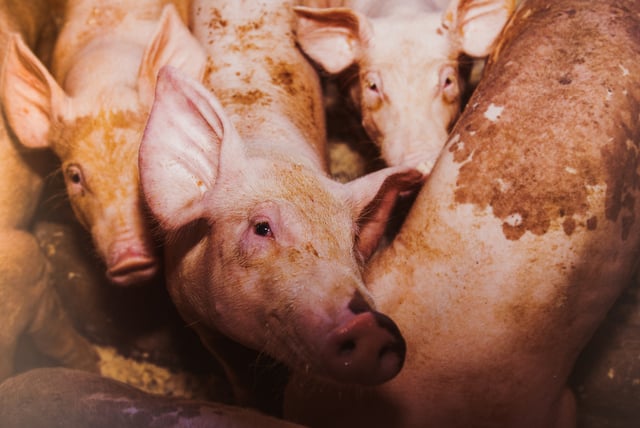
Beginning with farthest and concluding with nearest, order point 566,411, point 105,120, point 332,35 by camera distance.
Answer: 1. point 332,35
2. point 105,120
3. point 566,411

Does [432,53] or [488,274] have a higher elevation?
[432,53]

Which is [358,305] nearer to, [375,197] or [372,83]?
[375,197]

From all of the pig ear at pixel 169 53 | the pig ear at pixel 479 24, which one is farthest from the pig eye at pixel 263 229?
the pig ear at pixel 479 24

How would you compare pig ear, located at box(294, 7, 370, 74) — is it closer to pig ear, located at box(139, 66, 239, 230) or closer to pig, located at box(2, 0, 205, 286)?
pig, located at box(2, 0, 205, 286)

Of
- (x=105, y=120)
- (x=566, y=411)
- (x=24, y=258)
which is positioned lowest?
(x=24, y=258)

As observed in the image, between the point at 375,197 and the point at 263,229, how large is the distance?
43 centimetres

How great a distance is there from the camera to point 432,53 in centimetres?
264

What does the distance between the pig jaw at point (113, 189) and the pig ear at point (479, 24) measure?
1398mm

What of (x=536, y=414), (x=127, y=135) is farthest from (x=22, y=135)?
(x=536, y=414)

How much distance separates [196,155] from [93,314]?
1.64 meters

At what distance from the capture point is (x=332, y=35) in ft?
9.13

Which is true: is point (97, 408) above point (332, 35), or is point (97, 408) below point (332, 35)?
below

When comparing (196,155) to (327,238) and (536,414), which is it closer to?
(327,238)

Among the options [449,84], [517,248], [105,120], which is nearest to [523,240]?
[517,248]
